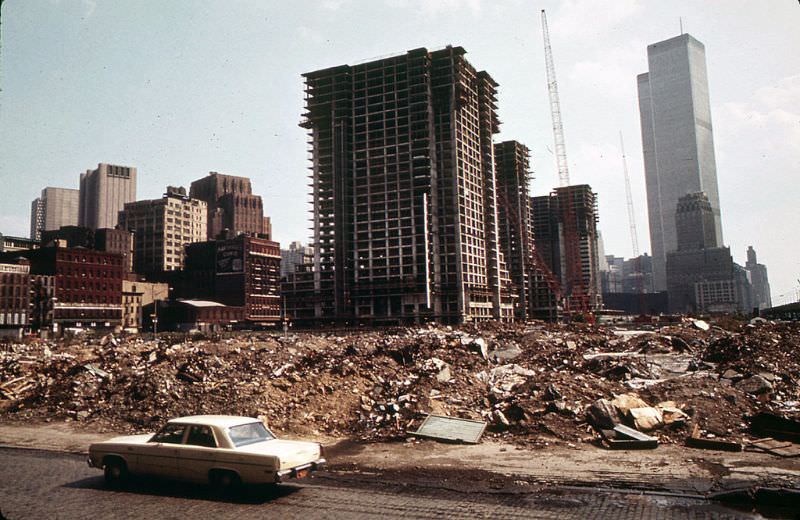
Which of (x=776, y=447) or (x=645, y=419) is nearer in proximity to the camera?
(x=776, y=447)

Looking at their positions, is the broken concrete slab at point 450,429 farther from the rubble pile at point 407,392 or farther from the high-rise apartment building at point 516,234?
the high-rise apartment building at point 516,234

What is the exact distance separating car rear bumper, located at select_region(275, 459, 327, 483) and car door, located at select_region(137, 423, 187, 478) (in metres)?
2.55

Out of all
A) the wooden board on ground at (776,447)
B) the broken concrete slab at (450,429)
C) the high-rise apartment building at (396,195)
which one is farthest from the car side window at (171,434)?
the high-rise apartment building at (396,195)

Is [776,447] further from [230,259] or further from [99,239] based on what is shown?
[99,239]

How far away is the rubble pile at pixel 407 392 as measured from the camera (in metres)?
18.2

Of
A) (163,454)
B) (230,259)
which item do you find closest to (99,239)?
(230,259)

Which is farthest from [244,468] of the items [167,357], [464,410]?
[167,357]

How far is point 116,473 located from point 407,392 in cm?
1101

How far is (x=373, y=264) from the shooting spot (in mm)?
131375

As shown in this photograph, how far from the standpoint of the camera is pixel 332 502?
1139cm

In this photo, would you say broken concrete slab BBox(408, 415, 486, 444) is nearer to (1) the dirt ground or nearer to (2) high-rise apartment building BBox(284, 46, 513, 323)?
(1) the dirt ground

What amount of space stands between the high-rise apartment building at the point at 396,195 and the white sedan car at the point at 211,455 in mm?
110416

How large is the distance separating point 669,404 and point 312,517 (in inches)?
523

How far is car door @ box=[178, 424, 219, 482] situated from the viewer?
11.9 m
